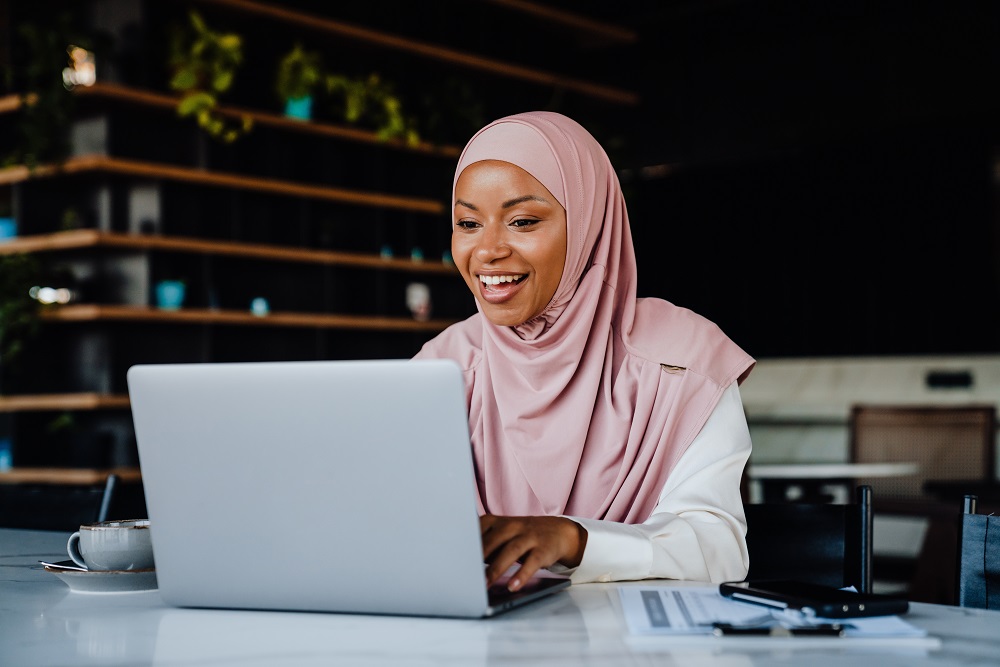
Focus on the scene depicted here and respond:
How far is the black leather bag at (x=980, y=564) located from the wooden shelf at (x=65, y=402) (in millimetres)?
3202

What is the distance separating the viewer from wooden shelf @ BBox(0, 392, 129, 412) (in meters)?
3.88

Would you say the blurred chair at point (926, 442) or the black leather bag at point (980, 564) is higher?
the black leather bag at point (980, 564)

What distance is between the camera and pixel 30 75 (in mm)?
3814

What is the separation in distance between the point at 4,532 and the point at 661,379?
106 centimetres

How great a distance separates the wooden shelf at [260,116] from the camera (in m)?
3.90

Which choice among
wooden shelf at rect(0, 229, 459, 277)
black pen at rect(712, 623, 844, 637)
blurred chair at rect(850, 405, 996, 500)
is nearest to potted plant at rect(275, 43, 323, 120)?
wooden shelf at rect(0, 229, 459, 277)

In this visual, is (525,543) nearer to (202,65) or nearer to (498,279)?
(498,279)

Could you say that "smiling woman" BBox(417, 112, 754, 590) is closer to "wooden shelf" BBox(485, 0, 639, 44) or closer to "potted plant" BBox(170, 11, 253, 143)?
"potted plant" BBox(170, 11, 253, 143)

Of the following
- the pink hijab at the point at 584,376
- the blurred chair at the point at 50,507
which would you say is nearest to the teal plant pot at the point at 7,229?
the blurred chair at the point at 50,507

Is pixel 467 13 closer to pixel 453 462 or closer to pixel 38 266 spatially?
pixel 38 266

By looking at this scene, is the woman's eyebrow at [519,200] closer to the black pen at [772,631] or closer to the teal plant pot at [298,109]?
the black pen at [772,631]

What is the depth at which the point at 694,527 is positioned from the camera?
1.33m

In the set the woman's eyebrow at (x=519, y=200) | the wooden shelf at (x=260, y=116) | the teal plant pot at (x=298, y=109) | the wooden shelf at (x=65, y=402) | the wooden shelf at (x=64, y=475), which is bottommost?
the wooden shelf at (x=64, y=475)

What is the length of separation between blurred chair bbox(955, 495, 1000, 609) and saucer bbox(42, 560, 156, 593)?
91cm
